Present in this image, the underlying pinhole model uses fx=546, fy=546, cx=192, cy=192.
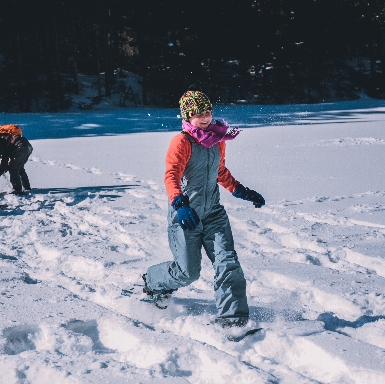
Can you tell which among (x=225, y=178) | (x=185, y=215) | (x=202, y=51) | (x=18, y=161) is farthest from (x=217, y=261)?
(x=202, y=51)

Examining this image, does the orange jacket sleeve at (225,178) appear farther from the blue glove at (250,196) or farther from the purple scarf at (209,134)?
the purple scarf at (209,134)

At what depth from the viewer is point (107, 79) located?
104 ft

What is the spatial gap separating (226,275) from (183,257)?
29cm

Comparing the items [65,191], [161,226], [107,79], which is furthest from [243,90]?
[161,226]

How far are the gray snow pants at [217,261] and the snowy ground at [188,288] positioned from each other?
180 mm

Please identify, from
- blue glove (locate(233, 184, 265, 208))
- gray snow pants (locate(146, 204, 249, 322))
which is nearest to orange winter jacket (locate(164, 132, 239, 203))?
gray snow pants (locate(146, 204, 249, 322))

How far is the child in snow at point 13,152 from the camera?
795 cm

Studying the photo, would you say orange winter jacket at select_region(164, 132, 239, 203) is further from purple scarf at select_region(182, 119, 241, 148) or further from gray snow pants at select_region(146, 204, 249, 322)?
gray snow pants at select_region(146, 204, 249, 322)

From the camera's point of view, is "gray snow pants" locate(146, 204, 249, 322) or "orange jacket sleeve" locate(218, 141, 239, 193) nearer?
"gray snow pants" locate(146, 204, 249, 322)

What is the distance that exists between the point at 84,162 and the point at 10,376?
9.41m

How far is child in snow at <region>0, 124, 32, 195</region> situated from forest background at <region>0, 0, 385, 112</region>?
22.9m

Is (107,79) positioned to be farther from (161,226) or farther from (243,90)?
(161,226)

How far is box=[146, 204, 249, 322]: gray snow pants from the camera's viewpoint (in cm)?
320

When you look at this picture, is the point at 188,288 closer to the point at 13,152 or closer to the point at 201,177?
the point at 201,177
